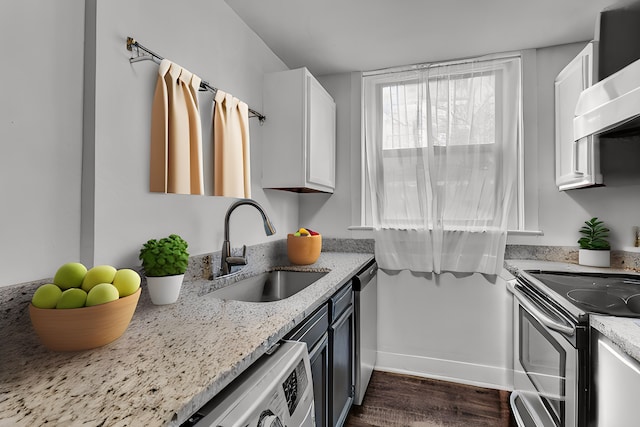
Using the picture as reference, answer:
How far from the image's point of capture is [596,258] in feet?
6.56

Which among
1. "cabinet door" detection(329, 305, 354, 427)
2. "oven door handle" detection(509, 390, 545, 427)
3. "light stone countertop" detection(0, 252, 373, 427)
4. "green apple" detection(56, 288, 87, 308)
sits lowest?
"oven door handle" detection(509, 390, 545, 427)

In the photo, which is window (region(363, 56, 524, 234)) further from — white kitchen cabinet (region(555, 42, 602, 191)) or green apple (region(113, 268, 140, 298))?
green apple (region(113, 268, 140, 298))

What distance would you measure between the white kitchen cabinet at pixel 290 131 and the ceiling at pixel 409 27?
0.28m

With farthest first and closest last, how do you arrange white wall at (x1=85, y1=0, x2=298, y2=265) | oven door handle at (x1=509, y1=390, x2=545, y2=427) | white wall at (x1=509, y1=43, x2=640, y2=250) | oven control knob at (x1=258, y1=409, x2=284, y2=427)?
1. white wall at (x1=509, y1=43, x2=640, y2=250)
2. oven door handle at (x1=509, y1=390, x2=545, y2=427)
3. white wall at (x1=85, y1=0, x2=298, y2=265)
4. oven control knob at (x1=258, y1=409, x2=284, y2=427)

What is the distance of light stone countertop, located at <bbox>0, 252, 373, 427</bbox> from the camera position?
0.56 meters

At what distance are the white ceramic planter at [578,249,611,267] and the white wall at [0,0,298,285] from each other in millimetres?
2356

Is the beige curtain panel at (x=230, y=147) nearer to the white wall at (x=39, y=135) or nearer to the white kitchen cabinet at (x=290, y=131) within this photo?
the white kitchen cabinet at (x=290, y=131)

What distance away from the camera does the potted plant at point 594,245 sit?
6.54 ft

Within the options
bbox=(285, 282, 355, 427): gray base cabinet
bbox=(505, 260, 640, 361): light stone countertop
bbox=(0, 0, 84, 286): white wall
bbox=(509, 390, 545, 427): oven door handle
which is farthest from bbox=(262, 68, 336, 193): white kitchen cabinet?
bbox=(509, 390, 545, 427): oven door handle

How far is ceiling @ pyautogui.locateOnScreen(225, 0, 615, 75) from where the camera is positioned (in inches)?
71.3

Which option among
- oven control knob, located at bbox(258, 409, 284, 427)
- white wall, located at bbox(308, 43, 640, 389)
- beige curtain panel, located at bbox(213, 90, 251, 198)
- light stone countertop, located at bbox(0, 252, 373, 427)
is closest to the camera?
light stone countertop, located at bbox(0, 252, 373, 427)

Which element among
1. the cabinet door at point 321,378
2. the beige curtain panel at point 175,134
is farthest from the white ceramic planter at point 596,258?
the beige curtain panel at point 175,134

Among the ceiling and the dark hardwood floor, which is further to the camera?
the dark hardwood floor

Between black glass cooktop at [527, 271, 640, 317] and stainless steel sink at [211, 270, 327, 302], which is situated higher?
black glass cooktop at [527, 271, 640, 317]
